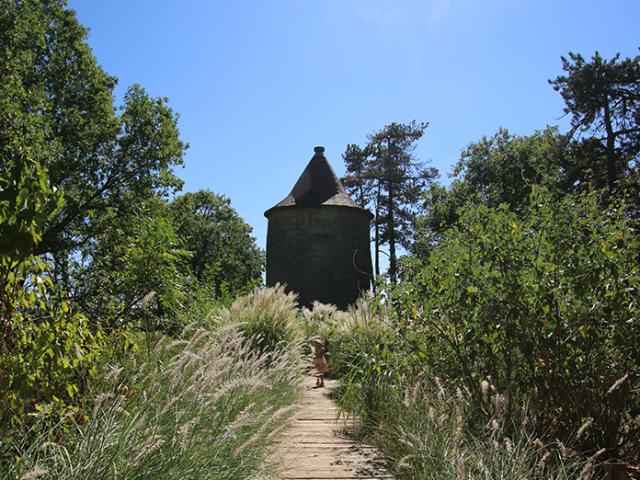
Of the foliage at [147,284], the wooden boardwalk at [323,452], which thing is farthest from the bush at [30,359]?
the foliage at [147,284]

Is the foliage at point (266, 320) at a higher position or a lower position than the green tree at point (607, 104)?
lower

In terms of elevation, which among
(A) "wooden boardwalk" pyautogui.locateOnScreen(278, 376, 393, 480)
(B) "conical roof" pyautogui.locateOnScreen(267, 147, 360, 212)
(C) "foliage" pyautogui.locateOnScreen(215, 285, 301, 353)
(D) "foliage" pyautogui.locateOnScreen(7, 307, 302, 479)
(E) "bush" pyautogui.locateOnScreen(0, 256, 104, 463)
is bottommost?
(A) "wooden boardwalk" pyautogui.locateOnScreen(278, 376, 393, 480)

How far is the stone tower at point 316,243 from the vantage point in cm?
2133

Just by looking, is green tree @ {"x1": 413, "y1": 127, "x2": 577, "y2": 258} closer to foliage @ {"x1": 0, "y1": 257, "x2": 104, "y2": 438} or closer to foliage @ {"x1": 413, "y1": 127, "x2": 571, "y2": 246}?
foliage @ {"x1": 413, "y1": 127, "x2": 571, "y2": 246}

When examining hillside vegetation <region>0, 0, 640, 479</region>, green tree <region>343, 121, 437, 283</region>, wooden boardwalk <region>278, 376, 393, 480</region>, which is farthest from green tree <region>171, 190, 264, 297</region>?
wooden boardwalk <region>278, 376, 393, 480</region>

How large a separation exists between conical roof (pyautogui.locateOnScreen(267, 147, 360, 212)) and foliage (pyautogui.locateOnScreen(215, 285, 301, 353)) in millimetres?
14006

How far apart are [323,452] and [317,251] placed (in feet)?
58.5

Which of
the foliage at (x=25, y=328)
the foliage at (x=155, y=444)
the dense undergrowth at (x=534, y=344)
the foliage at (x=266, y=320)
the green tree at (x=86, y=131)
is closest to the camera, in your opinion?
the foliage at (x=155, y=444)

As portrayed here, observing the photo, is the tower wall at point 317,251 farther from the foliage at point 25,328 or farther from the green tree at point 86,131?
the foliage at point 25,328

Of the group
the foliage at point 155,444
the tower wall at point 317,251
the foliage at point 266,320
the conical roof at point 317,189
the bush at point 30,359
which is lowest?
the foliage at point 155,444

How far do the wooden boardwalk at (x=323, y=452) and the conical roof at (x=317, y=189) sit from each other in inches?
663

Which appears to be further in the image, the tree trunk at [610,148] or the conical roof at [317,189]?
the conical roof at [317,189]

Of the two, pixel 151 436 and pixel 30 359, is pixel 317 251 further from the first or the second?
pixel 151 436

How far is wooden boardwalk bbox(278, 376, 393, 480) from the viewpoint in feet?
9.87
